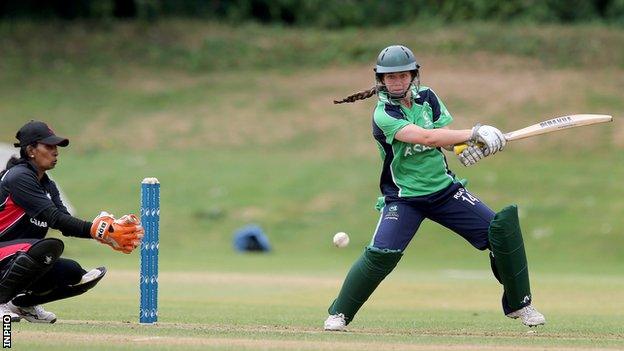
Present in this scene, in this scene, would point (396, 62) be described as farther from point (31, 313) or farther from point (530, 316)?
point (31, 313)

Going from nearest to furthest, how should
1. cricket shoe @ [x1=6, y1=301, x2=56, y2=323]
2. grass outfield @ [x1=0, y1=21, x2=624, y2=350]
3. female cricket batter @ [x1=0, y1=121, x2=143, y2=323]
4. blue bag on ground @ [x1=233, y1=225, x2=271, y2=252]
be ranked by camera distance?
female cricket batter @ [x1=0, y1=121, x2=143, y2=323] → cricket shoe @ [x1=6, y1=301, x2=56, y2=323] → grass outfield @ [x1=0, y1=21, x2=624, y2=350] → blue bag on ground @ [x1=233, y1=225, x2=271, y2=252]

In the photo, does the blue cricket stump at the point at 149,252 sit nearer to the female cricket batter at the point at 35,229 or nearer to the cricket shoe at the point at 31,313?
the female cricket batter at the point at 35,229

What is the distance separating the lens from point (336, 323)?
9859 millimetres

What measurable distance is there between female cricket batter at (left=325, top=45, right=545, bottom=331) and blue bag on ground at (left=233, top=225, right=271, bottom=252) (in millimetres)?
14519

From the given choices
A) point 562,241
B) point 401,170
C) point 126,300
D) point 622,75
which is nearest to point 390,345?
point 401,170

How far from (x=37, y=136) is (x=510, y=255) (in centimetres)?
348

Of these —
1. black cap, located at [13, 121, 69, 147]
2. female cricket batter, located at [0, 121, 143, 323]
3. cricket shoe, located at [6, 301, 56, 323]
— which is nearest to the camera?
female cricket batter, located at [0, 121, 143, 323]

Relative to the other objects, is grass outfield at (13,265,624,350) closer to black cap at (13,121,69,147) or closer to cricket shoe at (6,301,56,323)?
cricket shoe at (6,301,56,323)

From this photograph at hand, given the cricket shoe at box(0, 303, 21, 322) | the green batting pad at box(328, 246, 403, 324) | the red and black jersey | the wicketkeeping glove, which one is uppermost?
the red and black jersey

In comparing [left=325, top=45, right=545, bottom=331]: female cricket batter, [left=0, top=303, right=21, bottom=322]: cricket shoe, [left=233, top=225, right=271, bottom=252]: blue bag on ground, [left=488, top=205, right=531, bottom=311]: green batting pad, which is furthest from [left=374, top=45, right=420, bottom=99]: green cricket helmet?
[left=233, top=225, right=271, bottom=252]: blue bag on ground

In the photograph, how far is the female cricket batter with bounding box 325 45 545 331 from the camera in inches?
387

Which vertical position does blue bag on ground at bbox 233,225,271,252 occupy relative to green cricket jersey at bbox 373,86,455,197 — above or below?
above
